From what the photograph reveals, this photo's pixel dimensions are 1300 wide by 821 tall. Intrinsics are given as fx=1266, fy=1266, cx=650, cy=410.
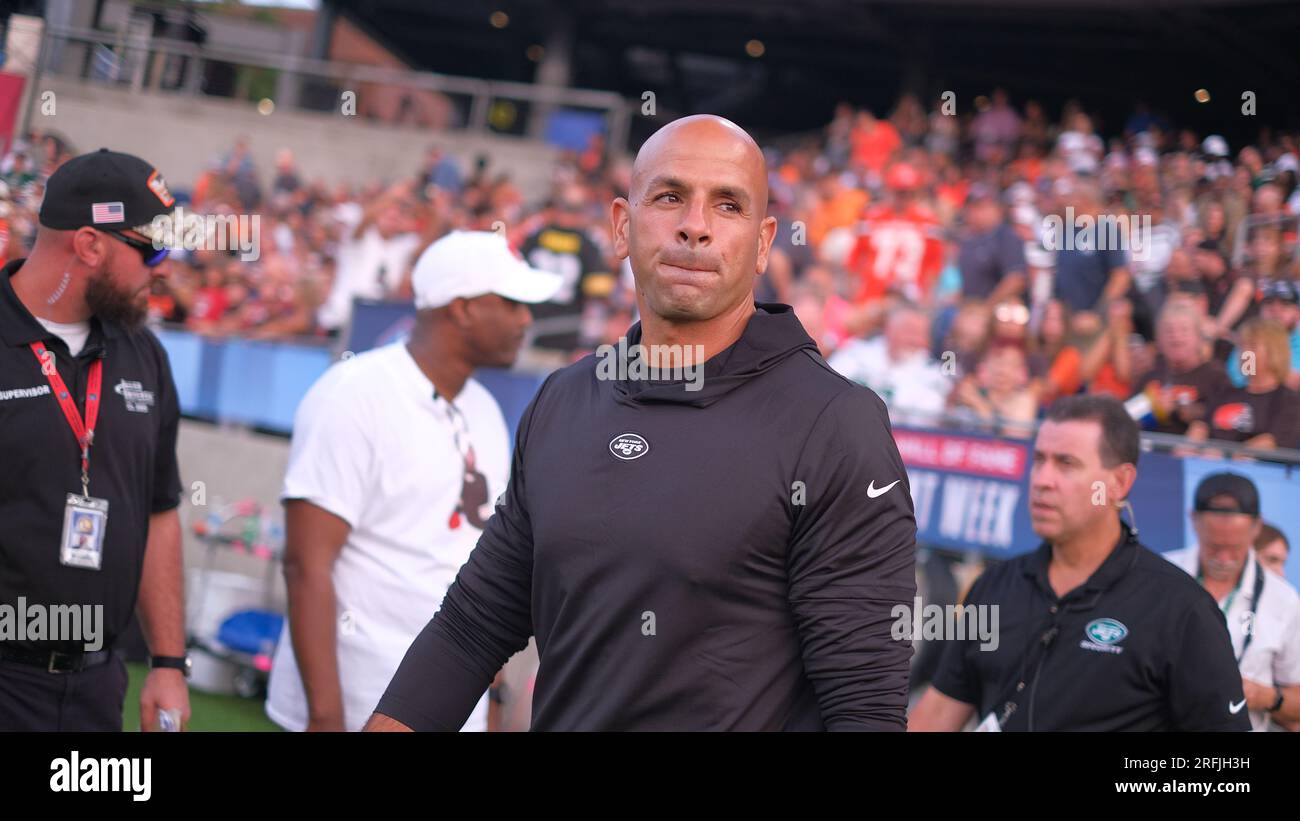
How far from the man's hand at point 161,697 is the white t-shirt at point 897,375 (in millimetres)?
5277

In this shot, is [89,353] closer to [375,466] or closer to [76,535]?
[76,535]

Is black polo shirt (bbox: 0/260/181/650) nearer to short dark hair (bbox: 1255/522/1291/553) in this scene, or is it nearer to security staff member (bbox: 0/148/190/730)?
security staff member (bbox: 0/148/190/730)

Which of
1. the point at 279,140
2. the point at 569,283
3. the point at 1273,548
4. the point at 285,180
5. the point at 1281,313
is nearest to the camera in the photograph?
the point at 1273,548

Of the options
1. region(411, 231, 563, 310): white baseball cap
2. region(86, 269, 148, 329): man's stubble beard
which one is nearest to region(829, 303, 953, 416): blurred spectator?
region(411, 231, 563, 310): white baseball cap

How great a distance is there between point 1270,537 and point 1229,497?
68cm

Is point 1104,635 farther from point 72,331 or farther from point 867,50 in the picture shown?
point 867,50

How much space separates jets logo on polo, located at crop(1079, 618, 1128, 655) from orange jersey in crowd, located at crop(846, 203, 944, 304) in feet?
23.7

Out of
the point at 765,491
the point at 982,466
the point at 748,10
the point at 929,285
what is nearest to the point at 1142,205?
the point at 929,285

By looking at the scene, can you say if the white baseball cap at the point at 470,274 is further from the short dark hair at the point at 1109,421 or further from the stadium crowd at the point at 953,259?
the stadium crowd at the point at 953,259

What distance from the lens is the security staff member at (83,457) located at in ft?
11.5

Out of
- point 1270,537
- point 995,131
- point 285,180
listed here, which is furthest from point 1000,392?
point 285,180

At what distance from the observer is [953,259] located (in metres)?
11.1

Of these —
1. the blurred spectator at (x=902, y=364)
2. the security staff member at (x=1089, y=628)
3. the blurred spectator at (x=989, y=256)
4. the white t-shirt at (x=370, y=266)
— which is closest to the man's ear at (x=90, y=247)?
the security staff member at (x=1089, y=628)

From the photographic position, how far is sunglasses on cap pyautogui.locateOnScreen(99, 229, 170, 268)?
374 cm
